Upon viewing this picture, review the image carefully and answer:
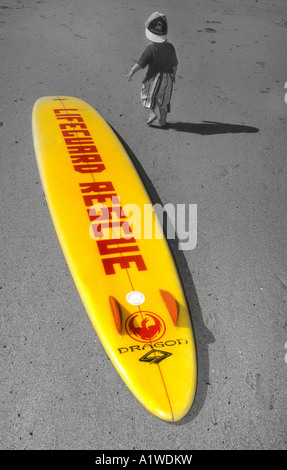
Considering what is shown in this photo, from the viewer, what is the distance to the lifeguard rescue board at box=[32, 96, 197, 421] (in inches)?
126

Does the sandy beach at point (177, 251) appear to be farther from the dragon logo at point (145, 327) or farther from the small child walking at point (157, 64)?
the small child walking at point (157, 64)

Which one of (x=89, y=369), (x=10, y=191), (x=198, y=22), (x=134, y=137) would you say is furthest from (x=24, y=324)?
(x=198, y=22)

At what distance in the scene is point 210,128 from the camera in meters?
6.84

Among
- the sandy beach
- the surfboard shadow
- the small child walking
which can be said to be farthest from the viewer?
the small child walking

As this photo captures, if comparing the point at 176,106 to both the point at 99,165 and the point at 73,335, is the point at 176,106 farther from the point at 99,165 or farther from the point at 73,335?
the point at 73,335

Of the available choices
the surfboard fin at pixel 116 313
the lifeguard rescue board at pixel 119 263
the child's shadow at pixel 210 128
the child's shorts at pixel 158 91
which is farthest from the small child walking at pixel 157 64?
the surfboard fin at pixel 116 313

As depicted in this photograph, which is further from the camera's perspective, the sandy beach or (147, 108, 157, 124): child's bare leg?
(147, 108, 157, 124): child's bare leg

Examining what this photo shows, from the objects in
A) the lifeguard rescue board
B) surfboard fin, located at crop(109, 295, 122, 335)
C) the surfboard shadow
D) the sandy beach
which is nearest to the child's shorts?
the sandy beach

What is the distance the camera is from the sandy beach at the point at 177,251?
320 centimetres

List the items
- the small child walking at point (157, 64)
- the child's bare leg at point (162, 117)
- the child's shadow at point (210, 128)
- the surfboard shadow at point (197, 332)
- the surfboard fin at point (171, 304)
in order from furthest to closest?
the child's shadow at point (210, 128), the child's bare leg at point (162, 117), the small child walking at point (157, 64), the surfboard fin at point (171, 304), the surfboard shadow at point (197, 332)

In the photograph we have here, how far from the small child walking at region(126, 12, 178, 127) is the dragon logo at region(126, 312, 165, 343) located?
3.57 m

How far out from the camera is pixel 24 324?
12.3 feet

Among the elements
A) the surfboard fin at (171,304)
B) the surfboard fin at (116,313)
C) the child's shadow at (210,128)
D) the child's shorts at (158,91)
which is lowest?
the child's shadow at (210,128)

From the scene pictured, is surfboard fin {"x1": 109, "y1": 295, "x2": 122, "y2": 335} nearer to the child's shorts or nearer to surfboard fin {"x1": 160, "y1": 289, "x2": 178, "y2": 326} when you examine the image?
surfboard fin {"x1": 160, "y1": 289, "x2": 178, "y2": 326}
